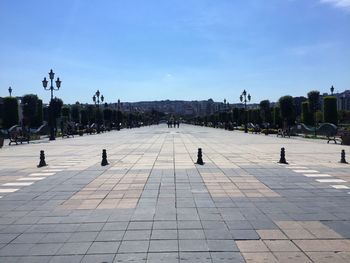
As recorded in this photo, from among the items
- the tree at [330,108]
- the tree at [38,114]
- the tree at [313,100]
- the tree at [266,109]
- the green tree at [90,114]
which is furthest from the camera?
the green tree at [90,114]

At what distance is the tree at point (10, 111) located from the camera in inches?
2244

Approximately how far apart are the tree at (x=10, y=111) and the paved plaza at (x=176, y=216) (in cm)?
4344

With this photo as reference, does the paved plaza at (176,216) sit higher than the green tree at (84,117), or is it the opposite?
the green tree at (84,117)

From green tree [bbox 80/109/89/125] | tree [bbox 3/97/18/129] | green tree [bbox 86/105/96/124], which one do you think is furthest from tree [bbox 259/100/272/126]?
tree [bbox 3/97/18/129]

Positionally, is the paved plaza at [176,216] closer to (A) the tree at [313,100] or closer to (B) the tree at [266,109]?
(A) the tree at [313,100]

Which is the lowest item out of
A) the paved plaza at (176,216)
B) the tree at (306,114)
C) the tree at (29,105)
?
the paved plaza at (176,216)

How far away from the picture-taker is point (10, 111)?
57.6 meters

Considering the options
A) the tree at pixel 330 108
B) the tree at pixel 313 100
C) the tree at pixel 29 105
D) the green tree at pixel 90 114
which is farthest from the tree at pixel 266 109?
the tree at pixel 29 105

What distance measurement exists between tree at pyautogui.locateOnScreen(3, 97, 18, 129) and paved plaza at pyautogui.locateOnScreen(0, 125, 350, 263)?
1710 inches

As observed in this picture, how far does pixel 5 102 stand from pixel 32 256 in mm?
53682

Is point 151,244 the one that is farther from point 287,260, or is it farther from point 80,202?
point 80,202

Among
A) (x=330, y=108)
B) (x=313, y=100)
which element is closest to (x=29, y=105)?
(x=313, y=100)

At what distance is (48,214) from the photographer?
9383 millimetres

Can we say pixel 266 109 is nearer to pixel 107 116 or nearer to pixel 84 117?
pixel 84 117
